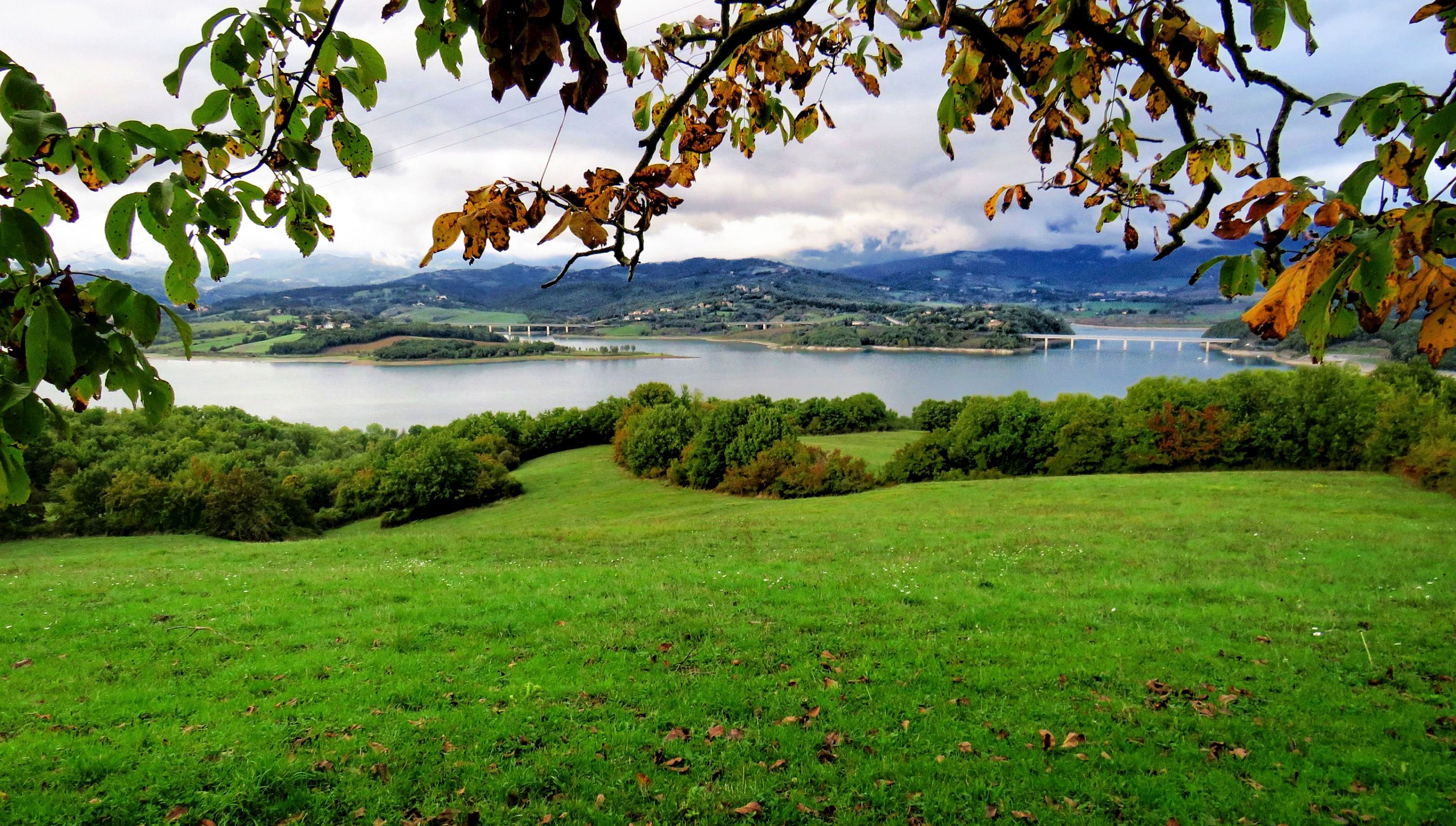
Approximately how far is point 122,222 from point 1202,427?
36.1 metres

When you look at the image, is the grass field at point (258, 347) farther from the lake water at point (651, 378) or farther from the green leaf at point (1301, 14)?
the green leaf at point (1301, 14)

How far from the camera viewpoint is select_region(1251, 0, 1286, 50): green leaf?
1.33 meters

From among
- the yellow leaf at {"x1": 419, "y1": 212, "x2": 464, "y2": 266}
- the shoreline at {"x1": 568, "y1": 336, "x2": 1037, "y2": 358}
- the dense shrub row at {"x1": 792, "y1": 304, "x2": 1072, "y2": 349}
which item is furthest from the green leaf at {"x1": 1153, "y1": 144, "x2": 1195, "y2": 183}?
the dense shrub row at {"x1": 792, "y1": 304, "x2": 1072, "y2": 349}

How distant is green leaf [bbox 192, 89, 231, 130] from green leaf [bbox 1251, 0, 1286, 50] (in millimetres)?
2119

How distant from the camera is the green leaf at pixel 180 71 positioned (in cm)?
140

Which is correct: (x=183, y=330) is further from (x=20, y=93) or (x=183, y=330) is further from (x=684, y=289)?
(x=684, y=289)

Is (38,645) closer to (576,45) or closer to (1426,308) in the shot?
(576,45)

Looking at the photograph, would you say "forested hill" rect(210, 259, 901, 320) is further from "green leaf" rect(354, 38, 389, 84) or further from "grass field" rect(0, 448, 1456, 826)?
"green leaf" rect(354, 38, 389, 84)

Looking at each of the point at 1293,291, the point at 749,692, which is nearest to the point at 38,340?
the point at 1293,291

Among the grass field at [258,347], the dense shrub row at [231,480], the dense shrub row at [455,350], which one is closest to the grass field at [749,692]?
the dense shrub row at [231,480]

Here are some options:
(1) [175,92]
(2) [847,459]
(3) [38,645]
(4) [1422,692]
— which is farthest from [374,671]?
(2) [847,459]

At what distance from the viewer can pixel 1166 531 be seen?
1259 cm

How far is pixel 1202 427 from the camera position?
98.6ft

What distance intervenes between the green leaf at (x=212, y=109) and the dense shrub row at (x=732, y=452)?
27916mm
